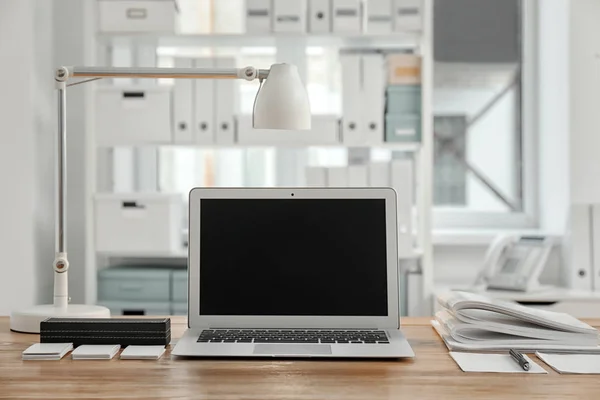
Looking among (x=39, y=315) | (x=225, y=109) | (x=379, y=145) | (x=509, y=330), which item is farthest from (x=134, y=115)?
(x=509, y=330)

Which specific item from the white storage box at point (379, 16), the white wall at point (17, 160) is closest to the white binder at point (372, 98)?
the white storage box at point (379, 16)

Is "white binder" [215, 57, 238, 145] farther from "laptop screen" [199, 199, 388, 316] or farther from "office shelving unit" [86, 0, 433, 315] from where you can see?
"laptop screen" [199, 199, 388, 316]

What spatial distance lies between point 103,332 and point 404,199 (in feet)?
5.83

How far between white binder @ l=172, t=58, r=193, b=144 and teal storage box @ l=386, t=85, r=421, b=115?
2.40ft

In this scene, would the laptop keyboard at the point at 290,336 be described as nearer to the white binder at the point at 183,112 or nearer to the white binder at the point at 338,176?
the white binder at the point at 338,176

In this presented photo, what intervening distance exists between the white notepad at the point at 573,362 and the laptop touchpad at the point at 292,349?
0.41 m

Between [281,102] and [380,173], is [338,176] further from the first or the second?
[281,102]

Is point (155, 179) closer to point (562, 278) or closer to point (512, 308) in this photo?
point (562, 278)

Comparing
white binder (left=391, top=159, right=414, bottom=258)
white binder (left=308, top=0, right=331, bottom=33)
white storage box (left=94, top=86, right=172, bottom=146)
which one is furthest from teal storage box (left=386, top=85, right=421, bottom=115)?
white storage box (left=94, top=86, right=172, bottom=146)

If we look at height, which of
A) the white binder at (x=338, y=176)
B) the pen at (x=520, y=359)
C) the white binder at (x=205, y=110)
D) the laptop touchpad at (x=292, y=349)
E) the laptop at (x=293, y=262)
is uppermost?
the white binder at (x=205, y=110)

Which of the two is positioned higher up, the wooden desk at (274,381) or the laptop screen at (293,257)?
the laptop screen at (293,257)

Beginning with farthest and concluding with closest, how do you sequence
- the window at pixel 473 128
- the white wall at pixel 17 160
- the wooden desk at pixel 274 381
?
the window at pixel 473 128, the white wall at pixel 17 160, the wooden desk at pixel 274 381

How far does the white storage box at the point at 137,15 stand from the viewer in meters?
3.19

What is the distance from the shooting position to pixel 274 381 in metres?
1.35
